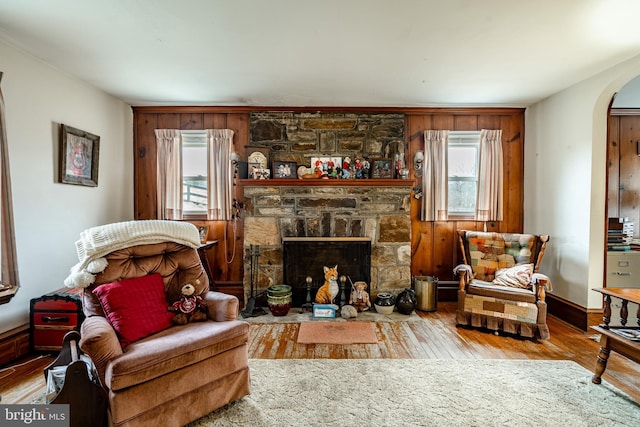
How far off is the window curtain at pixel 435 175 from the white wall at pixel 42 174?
162 inches

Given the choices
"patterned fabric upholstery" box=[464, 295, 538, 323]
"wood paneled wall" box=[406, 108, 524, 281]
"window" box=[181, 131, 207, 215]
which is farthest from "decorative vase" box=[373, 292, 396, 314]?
"window" box=[181, 131, 207, 215]

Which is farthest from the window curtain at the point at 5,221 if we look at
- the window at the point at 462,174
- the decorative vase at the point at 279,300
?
the window at the point at 462,174

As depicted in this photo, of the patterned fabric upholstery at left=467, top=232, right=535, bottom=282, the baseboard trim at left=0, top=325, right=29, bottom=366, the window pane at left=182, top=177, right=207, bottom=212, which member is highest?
the window pane at left=182, top=177, right=207, bottom=212

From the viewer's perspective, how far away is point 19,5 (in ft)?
6.33

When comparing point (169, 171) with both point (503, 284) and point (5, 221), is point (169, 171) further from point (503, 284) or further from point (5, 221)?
point (503, 284)

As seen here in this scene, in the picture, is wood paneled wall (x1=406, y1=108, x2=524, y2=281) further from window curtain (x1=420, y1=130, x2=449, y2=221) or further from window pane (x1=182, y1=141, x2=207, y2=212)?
window pane (x1=182, y1=141, x2=207, y2=212)

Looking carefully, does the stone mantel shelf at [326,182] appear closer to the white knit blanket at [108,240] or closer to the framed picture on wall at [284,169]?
the framed picture on wall at [284,169]

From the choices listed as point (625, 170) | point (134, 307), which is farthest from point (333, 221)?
point (625, 170)

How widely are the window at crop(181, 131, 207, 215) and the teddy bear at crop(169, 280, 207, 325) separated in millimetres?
2084

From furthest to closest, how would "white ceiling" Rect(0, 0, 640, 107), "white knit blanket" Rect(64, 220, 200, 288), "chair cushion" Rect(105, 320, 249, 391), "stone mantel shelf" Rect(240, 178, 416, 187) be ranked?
"stone mantel shelf" Rect(240, 178, 416, 187)
"white ceiling" Rect(0, 0, 640, 107)
"white knit blanket" Rect(64, 220, 200, 288)
"chair cushion" Rect(105, 320, 249, 391)

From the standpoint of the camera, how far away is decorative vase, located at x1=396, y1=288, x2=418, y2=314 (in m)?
3.42

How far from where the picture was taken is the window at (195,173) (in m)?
3.98

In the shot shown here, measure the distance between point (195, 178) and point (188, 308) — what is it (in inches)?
94.9

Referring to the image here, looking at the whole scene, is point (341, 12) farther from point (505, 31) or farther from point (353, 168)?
point (353, 168)
